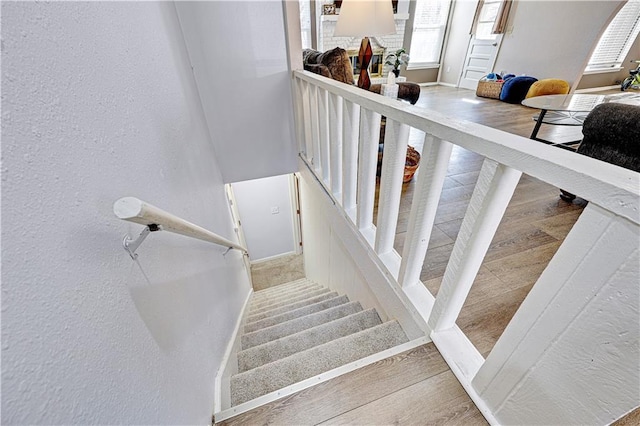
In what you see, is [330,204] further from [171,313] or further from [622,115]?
[622,115]

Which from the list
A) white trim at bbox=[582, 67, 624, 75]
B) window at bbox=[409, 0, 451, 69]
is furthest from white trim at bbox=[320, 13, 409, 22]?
white trim at bbox=[582, 67, 624, 75]

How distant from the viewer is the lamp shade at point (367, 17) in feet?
6.56

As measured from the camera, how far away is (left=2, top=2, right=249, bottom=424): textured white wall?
0.40 metres

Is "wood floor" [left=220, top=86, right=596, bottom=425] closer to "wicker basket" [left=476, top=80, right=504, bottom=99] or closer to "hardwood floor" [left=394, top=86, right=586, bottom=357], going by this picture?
"hardwood floor" [left=394, top=86, right=586, bottom=357]

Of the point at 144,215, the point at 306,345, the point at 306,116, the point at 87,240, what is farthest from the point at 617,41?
the point at 87,240

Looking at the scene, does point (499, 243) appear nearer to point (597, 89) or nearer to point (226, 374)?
point (226, 374)

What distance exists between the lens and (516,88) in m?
4.93

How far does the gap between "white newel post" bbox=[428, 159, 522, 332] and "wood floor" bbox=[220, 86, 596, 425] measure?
7.4 inches

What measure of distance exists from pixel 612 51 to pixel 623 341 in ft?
30.4

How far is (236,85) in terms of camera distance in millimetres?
2285

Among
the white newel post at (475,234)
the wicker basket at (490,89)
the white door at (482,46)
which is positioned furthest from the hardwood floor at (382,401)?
the white door at (482,46)

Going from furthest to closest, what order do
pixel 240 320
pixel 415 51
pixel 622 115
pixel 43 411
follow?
pixel 415 51
pixel 240 320
pixel 622 115
pixel 43 411

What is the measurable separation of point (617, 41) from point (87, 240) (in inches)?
388

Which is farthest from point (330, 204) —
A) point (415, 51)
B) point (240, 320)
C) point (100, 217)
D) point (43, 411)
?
point (415, 51)
